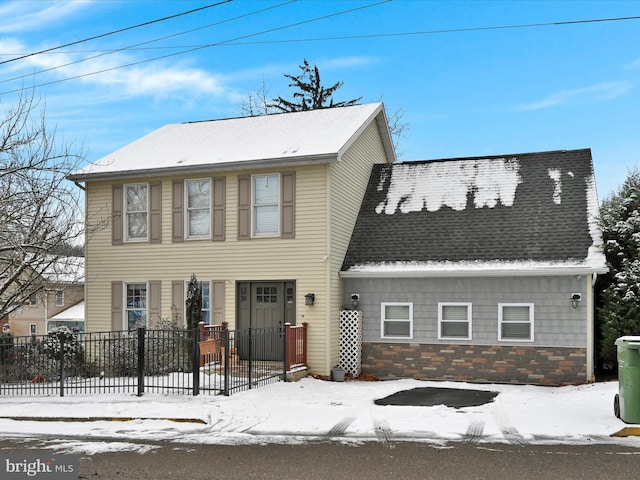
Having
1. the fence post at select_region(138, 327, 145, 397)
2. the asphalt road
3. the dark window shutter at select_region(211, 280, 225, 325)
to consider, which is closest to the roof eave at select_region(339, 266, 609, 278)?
the dark window shutter at select_region(211, 280, 225, 325)

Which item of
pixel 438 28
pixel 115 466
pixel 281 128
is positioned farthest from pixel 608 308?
pixel 115 466

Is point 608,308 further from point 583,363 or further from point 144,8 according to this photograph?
point 144,8

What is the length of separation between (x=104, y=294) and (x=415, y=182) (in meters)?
9.89

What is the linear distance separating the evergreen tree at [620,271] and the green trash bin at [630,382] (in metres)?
5.94

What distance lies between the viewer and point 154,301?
766 inches

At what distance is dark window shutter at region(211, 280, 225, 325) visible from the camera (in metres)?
18.6

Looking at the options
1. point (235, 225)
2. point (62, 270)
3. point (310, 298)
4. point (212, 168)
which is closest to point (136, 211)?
point (212, 168)

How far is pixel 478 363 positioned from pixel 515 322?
1.38 m

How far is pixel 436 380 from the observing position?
57.1ft

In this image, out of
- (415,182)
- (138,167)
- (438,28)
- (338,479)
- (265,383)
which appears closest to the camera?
(338,479)

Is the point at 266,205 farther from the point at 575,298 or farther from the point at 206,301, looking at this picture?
the point at 575,298

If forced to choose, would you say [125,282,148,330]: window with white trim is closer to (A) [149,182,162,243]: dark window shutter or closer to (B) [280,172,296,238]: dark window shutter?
(A) [149,182,162,243]: dark window shutter

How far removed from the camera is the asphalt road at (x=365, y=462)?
8.14 m

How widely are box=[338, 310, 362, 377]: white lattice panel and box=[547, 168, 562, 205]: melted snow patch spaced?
20.4 ft
